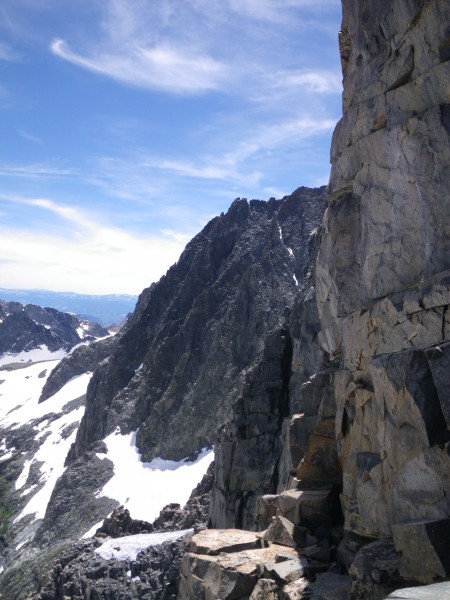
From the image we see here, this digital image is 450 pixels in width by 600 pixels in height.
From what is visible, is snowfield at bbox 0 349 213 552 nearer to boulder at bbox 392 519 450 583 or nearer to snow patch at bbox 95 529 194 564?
snow patch at bbox 95 529 194 564

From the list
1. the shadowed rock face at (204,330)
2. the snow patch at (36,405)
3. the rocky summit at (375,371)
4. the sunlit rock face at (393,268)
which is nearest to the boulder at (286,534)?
the rocky summit at (375,371)

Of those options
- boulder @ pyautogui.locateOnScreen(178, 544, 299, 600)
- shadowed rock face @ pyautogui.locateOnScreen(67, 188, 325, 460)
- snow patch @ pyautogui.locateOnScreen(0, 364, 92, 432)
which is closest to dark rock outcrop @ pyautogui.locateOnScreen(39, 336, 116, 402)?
snow patch @ pyautogui.locateOnScreen(0, 364, 92, 432)

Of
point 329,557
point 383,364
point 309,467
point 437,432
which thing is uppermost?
point 383,364

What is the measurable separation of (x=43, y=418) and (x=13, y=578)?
89403 millimetres

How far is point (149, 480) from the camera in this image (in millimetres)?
93188

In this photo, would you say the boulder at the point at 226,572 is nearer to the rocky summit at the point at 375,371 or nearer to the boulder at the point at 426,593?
the rocky summit at the point at 375,371

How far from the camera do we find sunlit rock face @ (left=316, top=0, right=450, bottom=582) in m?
13.1

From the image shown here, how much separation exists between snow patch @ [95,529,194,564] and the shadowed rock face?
144 ft

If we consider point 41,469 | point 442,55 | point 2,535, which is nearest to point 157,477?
point 2,535

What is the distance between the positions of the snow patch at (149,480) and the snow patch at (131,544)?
25.1 meters

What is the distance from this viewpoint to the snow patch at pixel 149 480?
8331 centimetres

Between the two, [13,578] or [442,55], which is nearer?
[442,55]

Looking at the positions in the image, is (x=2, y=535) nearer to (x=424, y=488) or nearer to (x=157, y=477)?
(x=157, y=477)

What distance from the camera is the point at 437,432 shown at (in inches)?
504
